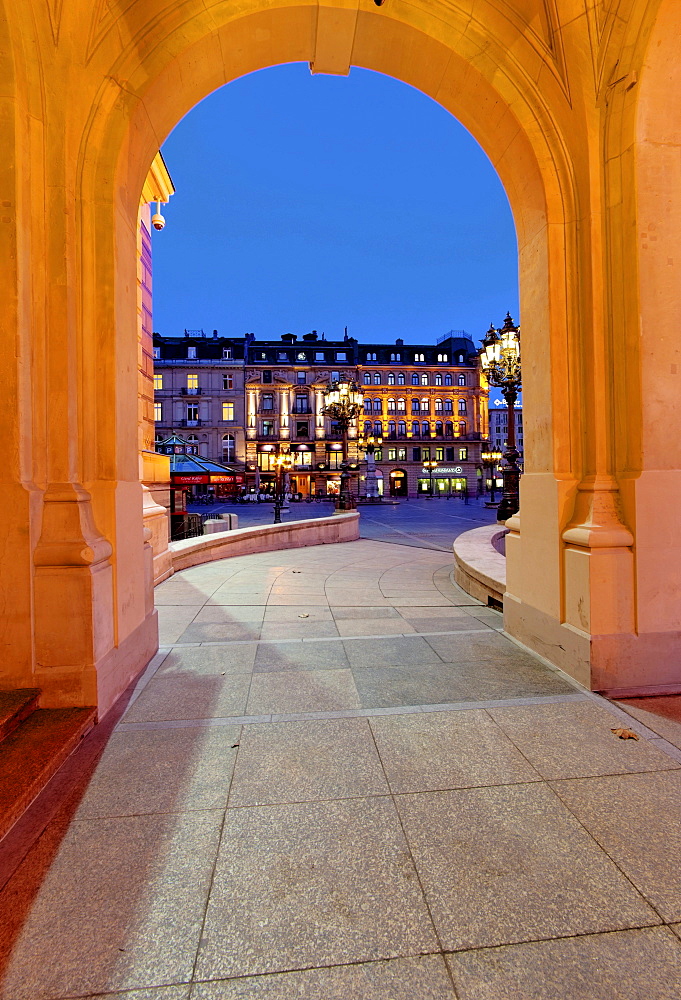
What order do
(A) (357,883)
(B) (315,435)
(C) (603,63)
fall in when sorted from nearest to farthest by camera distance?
(A) (357,883), (C) (603,63), (B) (315,435)

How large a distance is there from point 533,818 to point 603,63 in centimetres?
544

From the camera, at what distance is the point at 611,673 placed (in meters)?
3.51

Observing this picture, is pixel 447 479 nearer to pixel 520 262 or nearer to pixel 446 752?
pixel 520 262

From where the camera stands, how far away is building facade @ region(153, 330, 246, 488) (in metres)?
58.7

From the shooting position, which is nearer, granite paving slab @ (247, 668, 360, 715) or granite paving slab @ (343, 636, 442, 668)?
granite paving slab @ (247, 668, 360, 715)

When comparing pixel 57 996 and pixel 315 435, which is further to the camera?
pixel 315 435

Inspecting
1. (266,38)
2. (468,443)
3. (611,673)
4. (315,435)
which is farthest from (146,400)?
(468,443)

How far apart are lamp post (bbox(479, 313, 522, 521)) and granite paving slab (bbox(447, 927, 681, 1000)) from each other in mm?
12662

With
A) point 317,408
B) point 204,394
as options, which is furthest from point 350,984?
point 204,394

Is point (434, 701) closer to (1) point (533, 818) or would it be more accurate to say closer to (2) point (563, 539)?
(1) point (533, 818)

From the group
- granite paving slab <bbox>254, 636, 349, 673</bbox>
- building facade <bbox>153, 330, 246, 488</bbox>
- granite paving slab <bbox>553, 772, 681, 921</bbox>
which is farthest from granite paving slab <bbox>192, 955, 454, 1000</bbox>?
building facade <bbox>153, 330, 246, 488</bbox>

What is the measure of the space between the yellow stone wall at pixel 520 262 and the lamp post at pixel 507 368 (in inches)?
392

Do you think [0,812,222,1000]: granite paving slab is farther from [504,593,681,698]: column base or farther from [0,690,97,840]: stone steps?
[504,593,681,698]: column base

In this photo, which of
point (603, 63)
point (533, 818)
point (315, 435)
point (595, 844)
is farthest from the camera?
point (315, 435)
